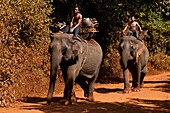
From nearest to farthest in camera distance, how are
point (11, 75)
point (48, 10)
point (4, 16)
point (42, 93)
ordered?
1. point (11, 75)
2. point (4, 16)
3. point (42, 93)
4. point (48, 10)

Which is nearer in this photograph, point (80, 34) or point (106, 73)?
point (80, 34)

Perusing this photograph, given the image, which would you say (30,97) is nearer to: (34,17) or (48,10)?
(34,17)

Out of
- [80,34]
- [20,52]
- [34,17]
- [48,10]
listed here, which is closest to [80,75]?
[80,34]

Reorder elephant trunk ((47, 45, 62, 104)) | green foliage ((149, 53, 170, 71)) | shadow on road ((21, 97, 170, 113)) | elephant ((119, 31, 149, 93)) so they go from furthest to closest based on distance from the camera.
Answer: green foliage ((149, 53, 170, 71)), elephant ((119, 31, 149, 93)), elephant trunk ((47, 45, 62, 104)), shadow on road ((21, 97, 170, 113))

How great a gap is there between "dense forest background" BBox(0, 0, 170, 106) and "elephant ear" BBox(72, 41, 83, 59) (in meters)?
2.03

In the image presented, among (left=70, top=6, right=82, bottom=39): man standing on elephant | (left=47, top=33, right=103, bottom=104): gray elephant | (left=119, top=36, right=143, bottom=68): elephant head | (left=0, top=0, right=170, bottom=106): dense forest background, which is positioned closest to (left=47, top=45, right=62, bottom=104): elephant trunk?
(left=47, top=33, right=103, bottom=104): gray elephant

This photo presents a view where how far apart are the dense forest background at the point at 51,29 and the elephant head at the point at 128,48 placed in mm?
3276

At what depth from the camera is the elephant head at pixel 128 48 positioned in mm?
14656

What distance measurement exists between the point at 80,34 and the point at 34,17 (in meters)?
2.84

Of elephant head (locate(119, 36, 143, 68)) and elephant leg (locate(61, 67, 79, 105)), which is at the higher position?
elephant head (locate(119, 36, 143, 68))

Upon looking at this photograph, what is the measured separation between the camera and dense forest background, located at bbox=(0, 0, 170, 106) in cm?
1257

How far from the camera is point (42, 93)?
1437cm

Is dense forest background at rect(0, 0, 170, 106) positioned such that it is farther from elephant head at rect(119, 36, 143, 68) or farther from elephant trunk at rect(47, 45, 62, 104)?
elephant head at rect(119, 36, 143, 68)

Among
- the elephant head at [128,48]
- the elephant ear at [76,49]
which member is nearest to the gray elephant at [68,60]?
the elephant ear at [76,49]
